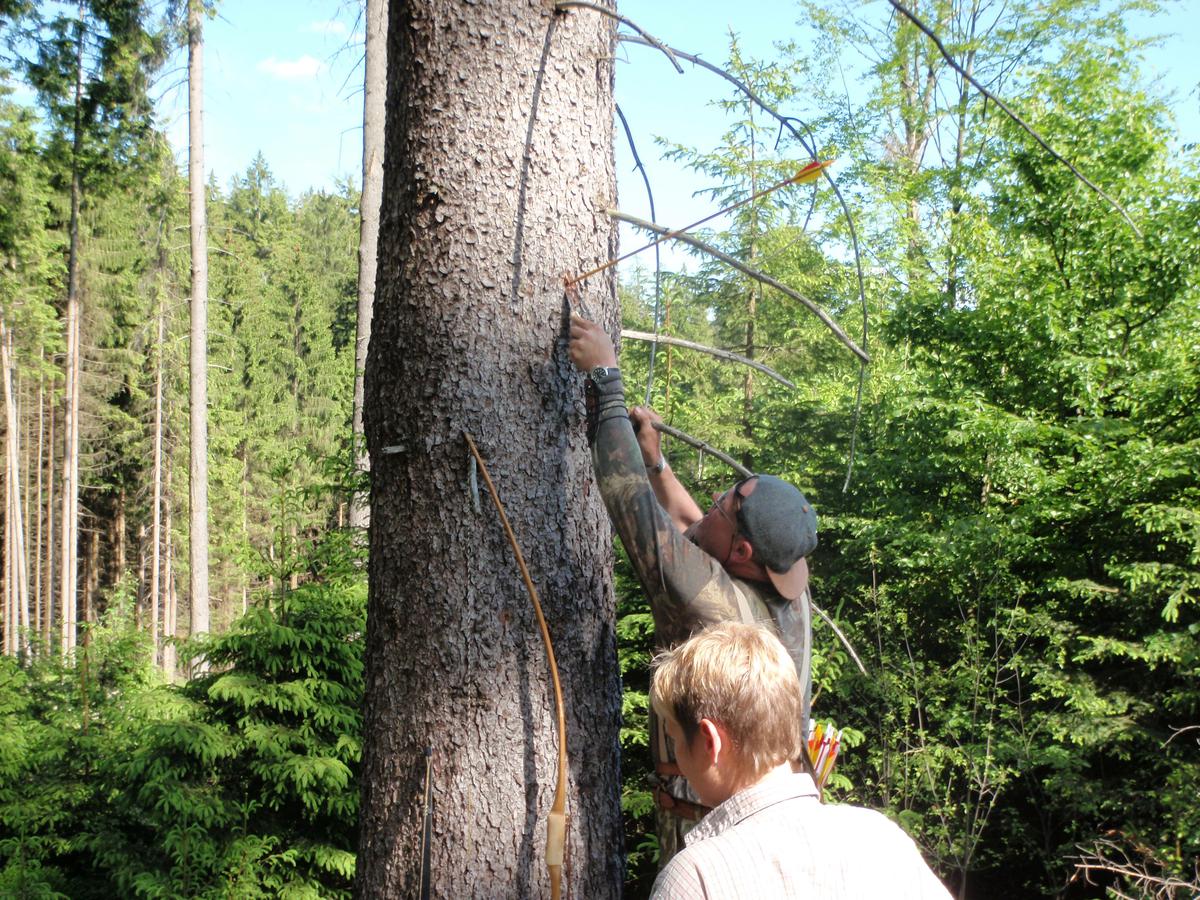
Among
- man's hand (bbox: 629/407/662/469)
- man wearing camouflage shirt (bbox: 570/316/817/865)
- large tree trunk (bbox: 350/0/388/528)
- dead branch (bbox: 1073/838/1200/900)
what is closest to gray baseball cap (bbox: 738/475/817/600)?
man wearing camouflage shirt (bbox: 570/316/817/865)

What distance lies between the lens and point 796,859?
1244 mm

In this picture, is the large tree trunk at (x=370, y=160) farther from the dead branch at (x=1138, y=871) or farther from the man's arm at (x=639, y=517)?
the man's arm at (x=639, y=517)

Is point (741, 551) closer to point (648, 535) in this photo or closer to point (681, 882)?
point (648, 535)

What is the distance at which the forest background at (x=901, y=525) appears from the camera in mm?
5129

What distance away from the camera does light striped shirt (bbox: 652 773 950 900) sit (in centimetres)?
123

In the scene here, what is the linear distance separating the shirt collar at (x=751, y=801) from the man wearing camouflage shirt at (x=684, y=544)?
87 centimetres

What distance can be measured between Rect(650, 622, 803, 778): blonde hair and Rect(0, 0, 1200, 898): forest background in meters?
0.85

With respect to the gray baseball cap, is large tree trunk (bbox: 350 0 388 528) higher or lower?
higher

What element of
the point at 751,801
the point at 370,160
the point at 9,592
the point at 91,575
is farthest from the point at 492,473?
the point at 91,575

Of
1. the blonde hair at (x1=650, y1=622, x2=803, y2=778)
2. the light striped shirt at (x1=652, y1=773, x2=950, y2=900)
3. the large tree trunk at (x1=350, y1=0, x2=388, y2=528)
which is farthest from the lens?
the large tree trunk at (x1=350, y1=0, x2=388, y2=528)

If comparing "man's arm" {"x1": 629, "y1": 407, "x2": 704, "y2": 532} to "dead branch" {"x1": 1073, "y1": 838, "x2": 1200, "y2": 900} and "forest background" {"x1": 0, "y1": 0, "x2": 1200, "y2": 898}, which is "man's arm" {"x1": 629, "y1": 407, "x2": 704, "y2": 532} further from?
"dead branch" {"x1": 1073, "y1": 838, "x2": 1200, "y2": 900}

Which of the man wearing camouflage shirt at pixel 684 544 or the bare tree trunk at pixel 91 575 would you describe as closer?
the man wearing camouflage shirt at pixel 684 544

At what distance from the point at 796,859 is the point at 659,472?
5.34 feet

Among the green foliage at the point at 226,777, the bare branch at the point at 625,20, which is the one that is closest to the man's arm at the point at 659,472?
the bare branch at the point at 625,20
